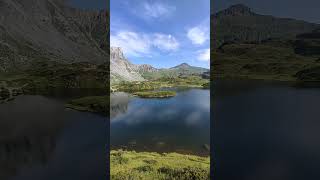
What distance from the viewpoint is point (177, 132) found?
89.5 meters

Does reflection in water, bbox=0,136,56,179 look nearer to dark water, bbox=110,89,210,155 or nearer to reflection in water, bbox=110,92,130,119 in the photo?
dark water, bbox=110,89,210,155

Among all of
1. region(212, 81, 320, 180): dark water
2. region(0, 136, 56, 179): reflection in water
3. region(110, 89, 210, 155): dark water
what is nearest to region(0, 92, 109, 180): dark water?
region(0, 136, 56, 179): reflection in water

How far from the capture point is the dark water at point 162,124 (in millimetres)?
79981

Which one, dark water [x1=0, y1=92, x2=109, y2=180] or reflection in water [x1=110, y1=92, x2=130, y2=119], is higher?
reflection in water [x1=110, y1=92, x2=130, y2=119]

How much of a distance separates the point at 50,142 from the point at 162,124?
113 feet

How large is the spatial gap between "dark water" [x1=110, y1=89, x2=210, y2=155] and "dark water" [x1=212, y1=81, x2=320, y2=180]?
6581 millimetres

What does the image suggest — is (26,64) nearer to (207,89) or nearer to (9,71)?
(9,71)

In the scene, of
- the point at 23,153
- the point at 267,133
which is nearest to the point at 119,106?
the point at 23,153

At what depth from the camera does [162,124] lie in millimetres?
98500

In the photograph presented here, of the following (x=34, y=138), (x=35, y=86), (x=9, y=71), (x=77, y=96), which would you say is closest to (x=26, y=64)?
(x=9, y=71)

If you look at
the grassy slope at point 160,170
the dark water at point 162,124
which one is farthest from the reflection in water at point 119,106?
the grassy slope at point 160,170

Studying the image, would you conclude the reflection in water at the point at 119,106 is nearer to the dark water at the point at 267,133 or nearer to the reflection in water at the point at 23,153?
the reflection in water at the point at 23,153

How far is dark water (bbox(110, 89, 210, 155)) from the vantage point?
262 feet

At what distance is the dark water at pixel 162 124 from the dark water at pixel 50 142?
23.2 feet
